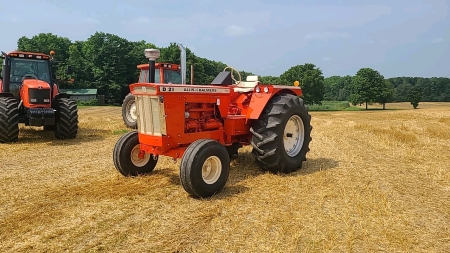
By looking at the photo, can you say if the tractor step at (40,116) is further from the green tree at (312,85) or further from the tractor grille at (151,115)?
the green tree at (312,85)

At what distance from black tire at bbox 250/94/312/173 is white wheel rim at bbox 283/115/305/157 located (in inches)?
10.1

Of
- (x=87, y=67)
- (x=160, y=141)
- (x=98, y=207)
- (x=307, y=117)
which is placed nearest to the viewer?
(x=98, y=207)

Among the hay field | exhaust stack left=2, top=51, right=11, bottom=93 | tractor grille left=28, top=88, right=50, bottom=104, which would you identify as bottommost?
the hay field

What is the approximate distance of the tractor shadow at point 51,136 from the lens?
979 cm

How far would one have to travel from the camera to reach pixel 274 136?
232 inches

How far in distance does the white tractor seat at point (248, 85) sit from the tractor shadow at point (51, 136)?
16.6 feet

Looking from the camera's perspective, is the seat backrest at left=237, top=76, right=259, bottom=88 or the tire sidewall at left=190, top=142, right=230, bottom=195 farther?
the seat backrest at left=237, top=76, right=259, bottom=88

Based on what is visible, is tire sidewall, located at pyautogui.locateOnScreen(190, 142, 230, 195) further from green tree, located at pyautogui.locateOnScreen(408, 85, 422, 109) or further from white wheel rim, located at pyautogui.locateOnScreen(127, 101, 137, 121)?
green tree, located at pyautogui.locateOnScreen(408, 85, 422, 109)

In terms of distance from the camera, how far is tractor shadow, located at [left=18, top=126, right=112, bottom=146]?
979 cm

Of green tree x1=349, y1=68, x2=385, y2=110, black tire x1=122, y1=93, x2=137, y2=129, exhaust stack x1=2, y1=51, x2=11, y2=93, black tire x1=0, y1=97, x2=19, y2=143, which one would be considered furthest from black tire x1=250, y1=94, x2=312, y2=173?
green tree x1=349, y1=68, x2=385, y2=110

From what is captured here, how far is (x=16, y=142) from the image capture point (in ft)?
31.1

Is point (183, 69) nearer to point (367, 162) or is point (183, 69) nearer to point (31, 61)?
point (367, 162)

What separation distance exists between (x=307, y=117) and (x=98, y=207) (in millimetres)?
4000

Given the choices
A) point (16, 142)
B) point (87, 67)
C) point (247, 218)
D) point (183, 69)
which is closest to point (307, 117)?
point (183, 69)
